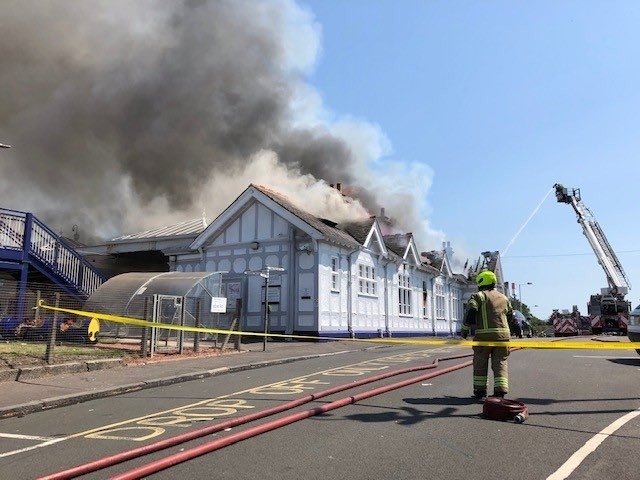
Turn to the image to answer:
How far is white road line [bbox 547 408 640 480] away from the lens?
3902mm

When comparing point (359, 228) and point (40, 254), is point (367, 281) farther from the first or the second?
point (40, 254)

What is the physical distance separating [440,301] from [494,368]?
27.5 m

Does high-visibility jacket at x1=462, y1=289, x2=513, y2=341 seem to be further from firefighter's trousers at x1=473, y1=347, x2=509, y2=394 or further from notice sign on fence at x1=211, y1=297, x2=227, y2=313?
notice sign on fence at x1=211, y1=297, x2=227, y2=313

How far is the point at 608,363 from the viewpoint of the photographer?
10875 mm

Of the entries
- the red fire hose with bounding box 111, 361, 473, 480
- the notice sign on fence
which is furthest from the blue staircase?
the red fire hose with bounding box 111, 361, 473, 480

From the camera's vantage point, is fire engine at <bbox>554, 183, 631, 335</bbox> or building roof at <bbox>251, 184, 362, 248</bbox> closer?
building roof at <bbox>251, 184, 362, 248</bbox>

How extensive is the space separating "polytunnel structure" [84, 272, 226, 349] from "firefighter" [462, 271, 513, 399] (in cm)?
826

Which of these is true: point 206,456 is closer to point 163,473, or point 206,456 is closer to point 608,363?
point 163,473

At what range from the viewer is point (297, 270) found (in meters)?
20.5

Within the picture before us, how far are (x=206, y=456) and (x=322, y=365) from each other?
6.78 meters

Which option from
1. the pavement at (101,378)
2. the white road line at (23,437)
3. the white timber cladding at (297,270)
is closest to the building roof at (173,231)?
the white timber cladding at (297,270)

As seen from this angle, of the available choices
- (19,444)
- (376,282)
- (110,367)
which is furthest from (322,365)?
(376,282)

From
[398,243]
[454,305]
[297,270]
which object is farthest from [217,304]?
[454,305]

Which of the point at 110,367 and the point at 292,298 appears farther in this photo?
the point at 292,298
